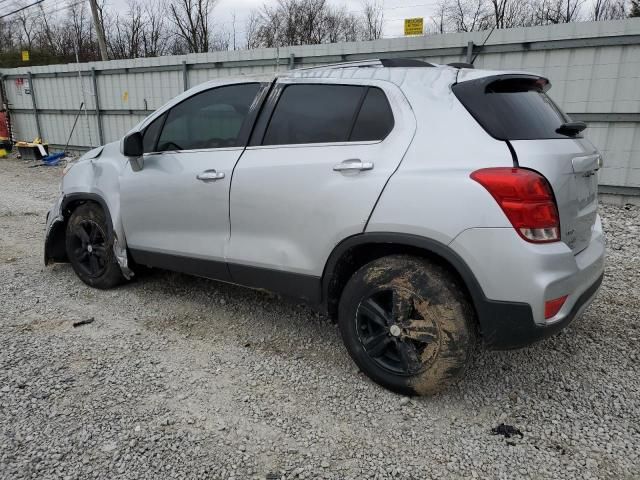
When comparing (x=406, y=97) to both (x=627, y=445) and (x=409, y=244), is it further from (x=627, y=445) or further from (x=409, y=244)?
(x=627, y=445)

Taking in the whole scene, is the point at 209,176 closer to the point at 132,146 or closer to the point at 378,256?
the point at 132,146

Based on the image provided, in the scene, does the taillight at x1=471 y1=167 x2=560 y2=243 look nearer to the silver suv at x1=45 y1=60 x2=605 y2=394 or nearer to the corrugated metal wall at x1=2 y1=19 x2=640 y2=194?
the silver suv at x1=45 y1=60 x2=605 y2=394

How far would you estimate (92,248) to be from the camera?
4.13 meters

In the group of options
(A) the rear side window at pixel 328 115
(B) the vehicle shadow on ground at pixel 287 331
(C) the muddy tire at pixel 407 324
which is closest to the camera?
(C) the muddy tire at pixel 407 324

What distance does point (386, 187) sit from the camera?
8.04 ft

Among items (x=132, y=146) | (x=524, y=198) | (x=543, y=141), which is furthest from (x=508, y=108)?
(x=132, y=146)

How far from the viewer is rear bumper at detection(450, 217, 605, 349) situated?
2178mm

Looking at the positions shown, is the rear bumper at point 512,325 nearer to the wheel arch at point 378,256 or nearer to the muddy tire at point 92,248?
the wheel arch at point 378,256

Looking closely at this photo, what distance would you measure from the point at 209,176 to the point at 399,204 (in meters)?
1.39

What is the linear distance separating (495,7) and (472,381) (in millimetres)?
30120

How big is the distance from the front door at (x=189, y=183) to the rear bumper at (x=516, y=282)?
65.0 inches

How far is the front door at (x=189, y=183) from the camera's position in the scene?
3.18m

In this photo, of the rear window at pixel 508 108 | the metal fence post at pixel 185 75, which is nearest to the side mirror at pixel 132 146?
the rear window at pixel 508 108

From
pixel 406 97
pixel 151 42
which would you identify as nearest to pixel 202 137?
pixel 406 97
